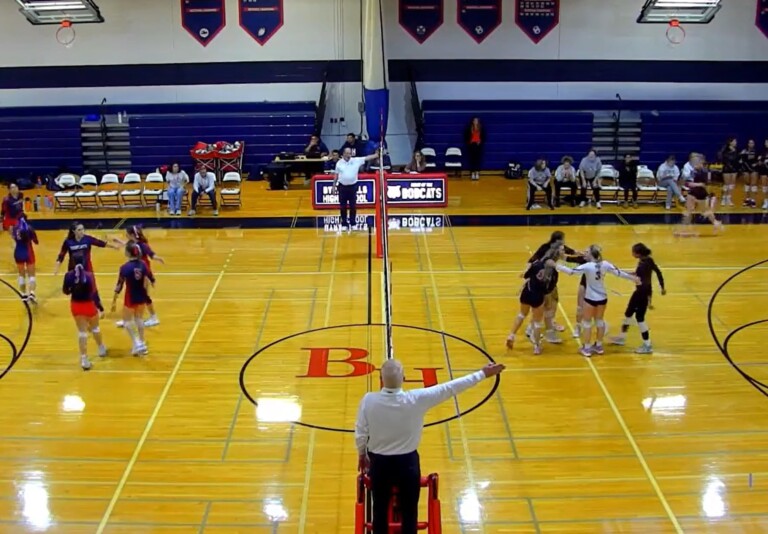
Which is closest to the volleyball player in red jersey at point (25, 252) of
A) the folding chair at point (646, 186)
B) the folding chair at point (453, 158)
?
the folding chair at point (453, 158)

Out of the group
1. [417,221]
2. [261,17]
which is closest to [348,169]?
[417,221]

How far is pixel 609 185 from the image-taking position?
2256 centimetres

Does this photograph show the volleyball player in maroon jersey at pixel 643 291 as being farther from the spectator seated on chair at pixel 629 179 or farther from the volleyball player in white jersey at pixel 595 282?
the spectator seated on chair at pixel 629 179

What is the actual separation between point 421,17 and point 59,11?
10185 mm

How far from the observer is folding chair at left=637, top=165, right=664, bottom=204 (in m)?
21.5

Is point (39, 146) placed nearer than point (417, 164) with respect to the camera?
No

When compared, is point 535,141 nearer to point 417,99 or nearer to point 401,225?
point 417,99

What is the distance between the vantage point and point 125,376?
1116cm

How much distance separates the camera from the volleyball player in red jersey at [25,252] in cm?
1384

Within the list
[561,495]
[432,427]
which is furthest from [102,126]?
[561,495]

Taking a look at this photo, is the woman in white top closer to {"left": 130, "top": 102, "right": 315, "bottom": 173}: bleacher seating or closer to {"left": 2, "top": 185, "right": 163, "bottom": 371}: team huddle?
{"left": 130, "top": 102, "right": 315, "bottom": 173}: bleacher seating

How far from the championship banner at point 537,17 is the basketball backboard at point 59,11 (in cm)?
1207

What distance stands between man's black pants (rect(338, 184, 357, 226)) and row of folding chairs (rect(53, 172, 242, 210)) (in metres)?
3.87

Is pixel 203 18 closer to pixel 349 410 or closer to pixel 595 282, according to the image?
pixel 595 282
